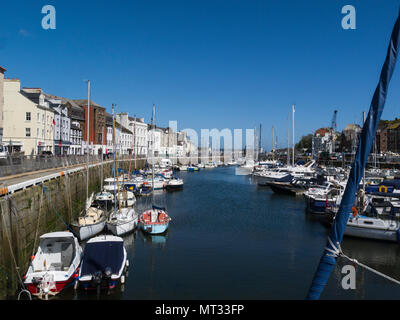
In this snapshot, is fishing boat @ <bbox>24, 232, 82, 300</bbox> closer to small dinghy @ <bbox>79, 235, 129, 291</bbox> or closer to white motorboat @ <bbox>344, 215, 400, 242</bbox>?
small dinghy @ <bbox>79, 235, 129, 291</bbox>

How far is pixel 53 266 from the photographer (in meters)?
16.3

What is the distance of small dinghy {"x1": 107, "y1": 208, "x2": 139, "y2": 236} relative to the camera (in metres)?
25.0

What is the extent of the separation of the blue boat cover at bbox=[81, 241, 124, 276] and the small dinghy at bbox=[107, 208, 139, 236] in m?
7.30

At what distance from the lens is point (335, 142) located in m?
161

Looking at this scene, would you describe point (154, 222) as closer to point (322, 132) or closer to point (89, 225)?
point (89, 225)

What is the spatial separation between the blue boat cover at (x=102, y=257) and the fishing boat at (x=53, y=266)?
1.90ft

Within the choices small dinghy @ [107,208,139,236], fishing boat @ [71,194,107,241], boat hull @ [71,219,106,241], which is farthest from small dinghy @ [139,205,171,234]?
boat hull @ [71,219,106,241]

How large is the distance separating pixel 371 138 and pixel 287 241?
22.2m

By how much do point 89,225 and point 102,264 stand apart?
8414mm

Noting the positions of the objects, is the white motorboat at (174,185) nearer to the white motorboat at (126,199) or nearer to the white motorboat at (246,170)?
the white motorboat at (126,199)

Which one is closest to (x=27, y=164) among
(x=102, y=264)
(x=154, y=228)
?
(x=154, y=228)

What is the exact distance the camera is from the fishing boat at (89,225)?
23516 mm
